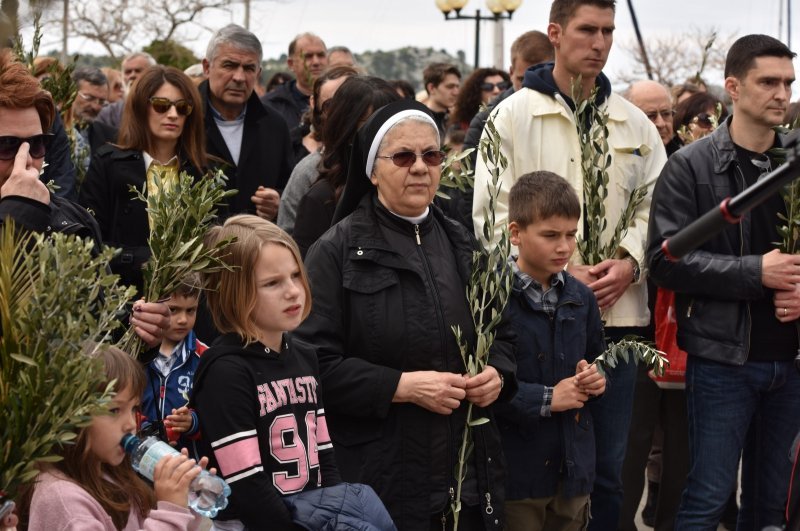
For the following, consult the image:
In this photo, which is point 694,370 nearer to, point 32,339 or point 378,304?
point 378,304

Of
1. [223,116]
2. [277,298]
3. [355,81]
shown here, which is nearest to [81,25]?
[223,116]

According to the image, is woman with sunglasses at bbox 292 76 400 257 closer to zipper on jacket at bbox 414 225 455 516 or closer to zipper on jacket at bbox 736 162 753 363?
zipper on jacket at bbox 414 225 455 516

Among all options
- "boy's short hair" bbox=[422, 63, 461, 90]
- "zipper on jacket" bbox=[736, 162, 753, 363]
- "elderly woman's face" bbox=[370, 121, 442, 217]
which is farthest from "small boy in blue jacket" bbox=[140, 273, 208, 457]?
"boy's short hair" bbox=[422, 63, 461, 90]

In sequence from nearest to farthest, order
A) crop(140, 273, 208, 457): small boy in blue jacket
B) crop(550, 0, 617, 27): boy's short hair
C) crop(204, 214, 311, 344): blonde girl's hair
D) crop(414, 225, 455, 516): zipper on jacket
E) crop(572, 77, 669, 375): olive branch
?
crop(204, 214, 311, 344): blonde girl's hair, crop(414, 225, 455, 516): zipper on jacket, crop(140, 273, 208, 457): small boy in blue jacket, crop(572, 77, 669, 375): olive branch, crop(550, 0, 617, 27): boy's short hair

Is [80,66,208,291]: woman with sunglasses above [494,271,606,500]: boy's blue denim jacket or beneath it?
above

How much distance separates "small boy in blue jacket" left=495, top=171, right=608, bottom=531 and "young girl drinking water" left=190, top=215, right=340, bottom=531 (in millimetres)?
1204

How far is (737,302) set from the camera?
5203 millimetres

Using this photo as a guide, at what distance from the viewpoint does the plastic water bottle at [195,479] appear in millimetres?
3137

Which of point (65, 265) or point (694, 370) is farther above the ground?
point (65, 265)

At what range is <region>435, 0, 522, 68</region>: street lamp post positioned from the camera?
2105cm

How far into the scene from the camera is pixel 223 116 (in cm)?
681

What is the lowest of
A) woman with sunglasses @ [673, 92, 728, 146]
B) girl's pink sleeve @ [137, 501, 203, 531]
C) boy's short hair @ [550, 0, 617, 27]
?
girl's pink sleeve @ [137, 501, 203, 531]

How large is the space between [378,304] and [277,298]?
59cm

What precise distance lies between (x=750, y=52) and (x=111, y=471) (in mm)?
3748
